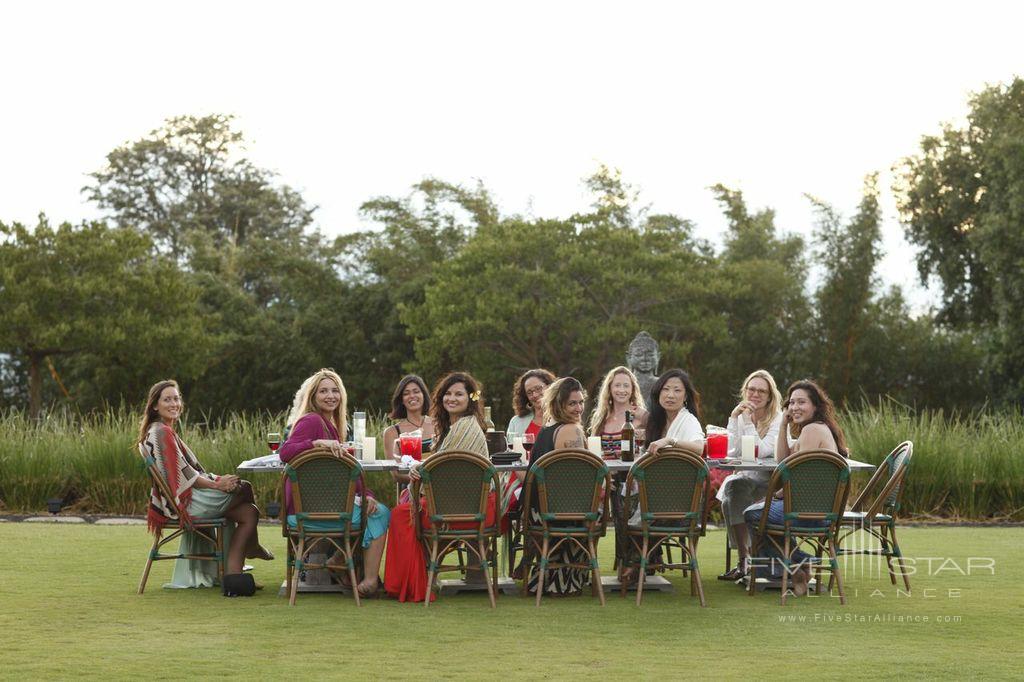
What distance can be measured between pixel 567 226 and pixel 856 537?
23814 millimetres

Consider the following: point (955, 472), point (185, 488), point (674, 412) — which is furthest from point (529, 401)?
point (955, 472)

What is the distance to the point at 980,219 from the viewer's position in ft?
102

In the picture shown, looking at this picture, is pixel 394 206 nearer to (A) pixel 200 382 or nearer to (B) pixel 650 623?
(A) pixel 200 382


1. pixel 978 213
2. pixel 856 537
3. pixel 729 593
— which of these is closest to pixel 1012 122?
pixel 978 213

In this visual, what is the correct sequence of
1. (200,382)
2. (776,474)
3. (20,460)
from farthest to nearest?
(200,382) → (20,460) → (776,474)

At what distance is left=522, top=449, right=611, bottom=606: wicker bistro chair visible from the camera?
25.2 ft

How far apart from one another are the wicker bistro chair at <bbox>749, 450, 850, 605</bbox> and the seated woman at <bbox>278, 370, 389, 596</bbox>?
86.0 inches

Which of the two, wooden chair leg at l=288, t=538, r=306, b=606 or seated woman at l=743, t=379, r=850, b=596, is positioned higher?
seated woman at l=743, t=379, r=850, b=596

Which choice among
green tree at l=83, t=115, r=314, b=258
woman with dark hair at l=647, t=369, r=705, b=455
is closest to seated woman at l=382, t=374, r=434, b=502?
woman with dark hair at l=647, t=369, r=705, b=455

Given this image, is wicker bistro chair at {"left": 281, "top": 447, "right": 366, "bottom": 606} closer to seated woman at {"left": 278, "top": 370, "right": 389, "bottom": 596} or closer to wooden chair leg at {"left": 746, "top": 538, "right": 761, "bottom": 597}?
seated woman at {"left": 278, "top": 370, "right": 389, "bottom": 596}

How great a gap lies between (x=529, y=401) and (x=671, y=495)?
2.66 m

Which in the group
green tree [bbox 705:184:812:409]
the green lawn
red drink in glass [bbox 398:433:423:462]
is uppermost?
green tree [bbox 705:184:812:409]

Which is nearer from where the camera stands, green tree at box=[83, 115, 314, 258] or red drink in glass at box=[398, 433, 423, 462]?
red drink in glass at box=[398, 433, 423, 462]

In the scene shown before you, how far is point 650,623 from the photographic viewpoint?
7098 millimetres
